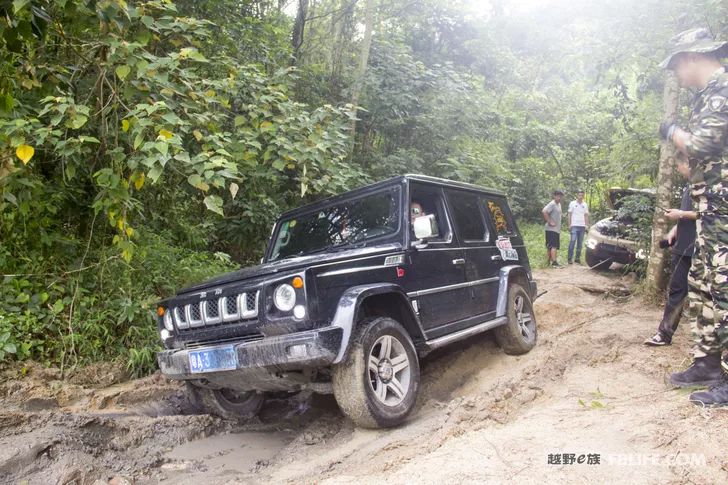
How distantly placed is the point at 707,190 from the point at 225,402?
12.3 ft

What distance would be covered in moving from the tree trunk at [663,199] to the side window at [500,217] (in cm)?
177

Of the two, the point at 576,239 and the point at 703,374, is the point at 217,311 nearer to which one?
the point at 703,374

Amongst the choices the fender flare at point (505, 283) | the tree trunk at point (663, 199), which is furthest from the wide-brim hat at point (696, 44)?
the tree trunk at point (663, 199)

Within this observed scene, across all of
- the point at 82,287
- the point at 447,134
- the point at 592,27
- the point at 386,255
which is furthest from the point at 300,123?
the point at 592,27

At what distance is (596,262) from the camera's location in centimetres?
939

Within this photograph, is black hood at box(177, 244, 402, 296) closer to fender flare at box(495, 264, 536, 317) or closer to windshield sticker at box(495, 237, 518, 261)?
fender flare at box(495, 264, 536, 317)

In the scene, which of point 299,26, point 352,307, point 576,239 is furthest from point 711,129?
point 576,239

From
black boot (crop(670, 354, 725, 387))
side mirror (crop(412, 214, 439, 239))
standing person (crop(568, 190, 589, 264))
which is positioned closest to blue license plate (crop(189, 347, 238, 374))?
side mirror (crop(412, 214, 439, 239))

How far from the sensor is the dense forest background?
3928mm

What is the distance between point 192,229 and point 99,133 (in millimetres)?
2548

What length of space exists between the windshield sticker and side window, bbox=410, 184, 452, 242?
99 centimetres

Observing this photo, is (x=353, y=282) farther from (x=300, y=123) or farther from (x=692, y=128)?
(x=300, y=123)

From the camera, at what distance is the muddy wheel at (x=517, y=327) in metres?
4.94

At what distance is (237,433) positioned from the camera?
3.84m
